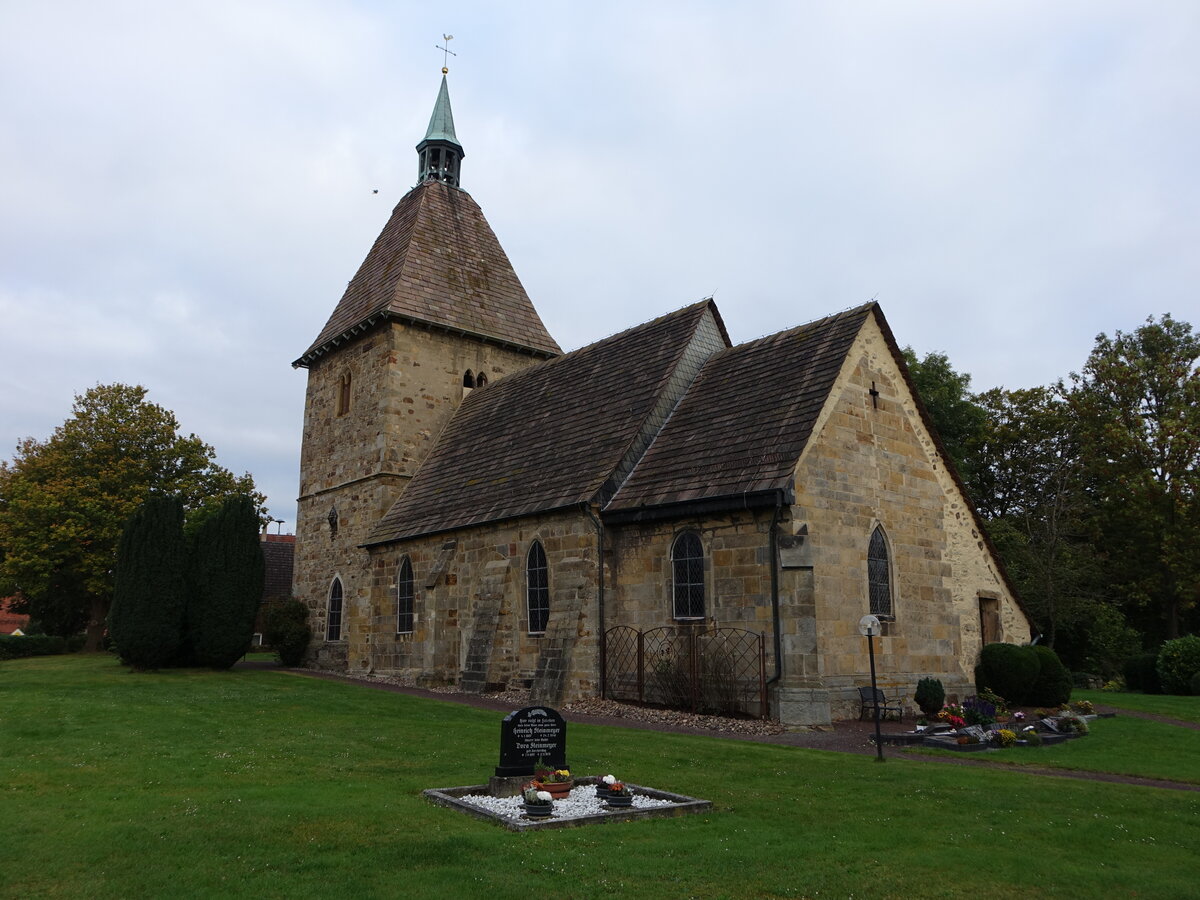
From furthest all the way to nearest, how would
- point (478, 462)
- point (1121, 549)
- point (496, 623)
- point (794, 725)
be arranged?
point (1121, 549) < point (478, 462) < point (496, 623) < point (794, 725)

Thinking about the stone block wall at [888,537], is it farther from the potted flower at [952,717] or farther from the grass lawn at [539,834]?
the grass lawn at [539,834]

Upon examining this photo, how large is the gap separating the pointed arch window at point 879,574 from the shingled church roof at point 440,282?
16220 millimetres

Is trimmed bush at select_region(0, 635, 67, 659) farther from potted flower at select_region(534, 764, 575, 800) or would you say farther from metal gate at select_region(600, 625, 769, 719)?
potted flower at select_region(534, 764, 575, 800)

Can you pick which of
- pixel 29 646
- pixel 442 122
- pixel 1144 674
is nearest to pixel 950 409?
pixel 1144 674

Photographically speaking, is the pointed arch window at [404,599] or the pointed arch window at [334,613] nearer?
the pointed arch window at [404,599]

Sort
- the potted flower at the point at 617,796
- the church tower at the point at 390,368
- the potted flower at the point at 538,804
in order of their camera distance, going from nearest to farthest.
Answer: the potted flower at the point at 538,804 → the potted flower at the point at 617,796 → the church tower at the point at 390,368

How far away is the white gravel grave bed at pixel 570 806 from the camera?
26.6ft

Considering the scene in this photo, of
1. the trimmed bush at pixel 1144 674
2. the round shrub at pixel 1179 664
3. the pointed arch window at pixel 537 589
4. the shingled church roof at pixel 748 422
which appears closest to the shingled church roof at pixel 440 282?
the pointed arch window at pixel 537 589

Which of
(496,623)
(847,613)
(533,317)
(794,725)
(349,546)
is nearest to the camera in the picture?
(794,725)

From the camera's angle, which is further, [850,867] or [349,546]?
[349,546]

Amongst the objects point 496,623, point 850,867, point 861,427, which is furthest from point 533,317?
point 850,867

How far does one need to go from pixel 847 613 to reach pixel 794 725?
274 centimetres

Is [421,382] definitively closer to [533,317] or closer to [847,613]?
[533,317]

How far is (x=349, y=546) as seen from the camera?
92.6ft
